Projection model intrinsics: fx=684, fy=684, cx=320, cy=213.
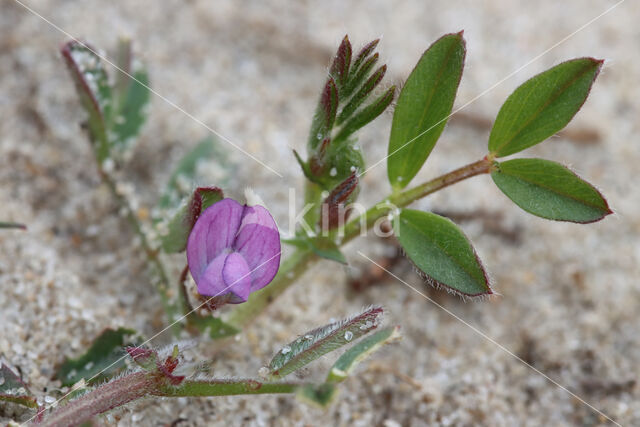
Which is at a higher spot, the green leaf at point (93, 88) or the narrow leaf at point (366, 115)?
the green leaf at point (93, 88)

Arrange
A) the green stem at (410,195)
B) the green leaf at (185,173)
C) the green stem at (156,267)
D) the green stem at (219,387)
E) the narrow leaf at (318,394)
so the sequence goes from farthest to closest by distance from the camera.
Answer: the green leaf at (185,173) → the green stem at (156,267) → the green stem at (410,195) → the green stem at (219,387) → the narrow leaf at (318,394)

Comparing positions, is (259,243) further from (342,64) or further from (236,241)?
(342,64)

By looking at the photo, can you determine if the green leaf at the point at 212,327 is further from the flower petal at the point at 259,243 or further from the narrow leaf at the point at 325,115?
the narrow leaf at the point at 325,115

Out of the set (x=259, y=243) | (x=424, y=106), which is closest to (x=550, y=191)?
(x=424, y=106)

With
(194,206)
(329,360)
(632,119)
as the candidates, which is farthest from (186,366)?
(632,119)

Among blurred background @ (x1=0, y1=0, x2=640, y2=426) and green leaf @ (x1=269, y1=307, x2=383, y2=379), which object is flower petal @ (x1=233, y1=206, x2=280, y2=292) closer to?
green leaf @ (x1=269, y1=307, x2=383, y2=379)

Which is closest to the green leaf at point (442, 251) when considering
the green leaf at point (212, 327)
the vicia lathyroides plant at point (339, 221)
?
the vicia lathyroides plant at point (339, 221)
